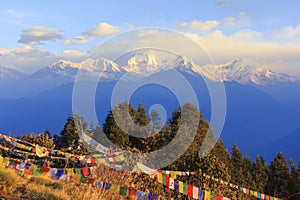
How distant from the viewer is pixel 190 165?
74.6ft

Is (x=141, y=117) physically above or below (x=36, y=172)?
above

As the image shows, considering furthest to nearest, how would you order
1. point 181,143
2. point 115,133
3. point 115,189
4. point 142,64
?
point 115,133 → point 181,143 → point 142,64 → point 115,189

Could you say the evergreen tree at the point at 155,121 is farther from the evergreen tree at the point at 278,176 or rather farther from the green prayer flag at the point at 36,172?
the green prayer flag at the point at 36,172

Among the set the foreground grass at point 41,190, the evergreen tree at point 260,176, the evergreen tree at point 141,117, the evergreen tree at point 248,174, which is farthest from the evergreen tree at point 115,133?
the evergreen tree at point 260,176

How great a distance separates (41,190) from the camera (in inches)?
337

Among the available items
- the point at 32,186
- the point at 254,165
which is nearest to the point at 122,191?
the point at 32,186

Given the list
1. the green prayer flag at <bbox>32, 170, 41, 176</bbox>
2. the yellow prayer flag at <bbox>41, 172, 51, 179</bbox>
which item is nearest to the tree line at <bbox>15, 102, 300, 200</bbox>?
the yellow prayer flag at <bbox>41, 172, 51, 179</bbox>

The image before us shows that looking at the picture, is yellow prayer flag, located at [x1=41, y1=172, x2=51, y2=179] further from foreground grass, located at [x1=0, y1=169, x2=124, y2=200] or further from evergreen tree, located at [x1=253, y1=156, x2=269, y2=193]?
evergreen tree, located at [x1=253, y1=156, x2=269, y2=193]

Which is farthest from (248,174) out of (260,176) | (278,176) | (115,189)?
(115,189)

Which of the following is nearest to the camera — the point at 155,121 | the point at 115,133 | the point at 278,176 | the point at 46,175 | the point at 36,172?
the point at 36,172

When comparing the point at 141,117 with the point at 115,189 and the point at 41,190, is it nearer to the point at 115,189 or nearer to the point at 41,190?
the point at 115,189

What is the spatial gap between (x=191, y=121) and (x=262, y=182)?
88.2 ft

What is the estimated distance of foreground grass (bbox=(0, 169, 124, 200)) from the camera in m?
7.95

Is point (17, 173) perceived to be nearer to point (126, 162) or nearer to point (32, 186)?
point (32, 186)
